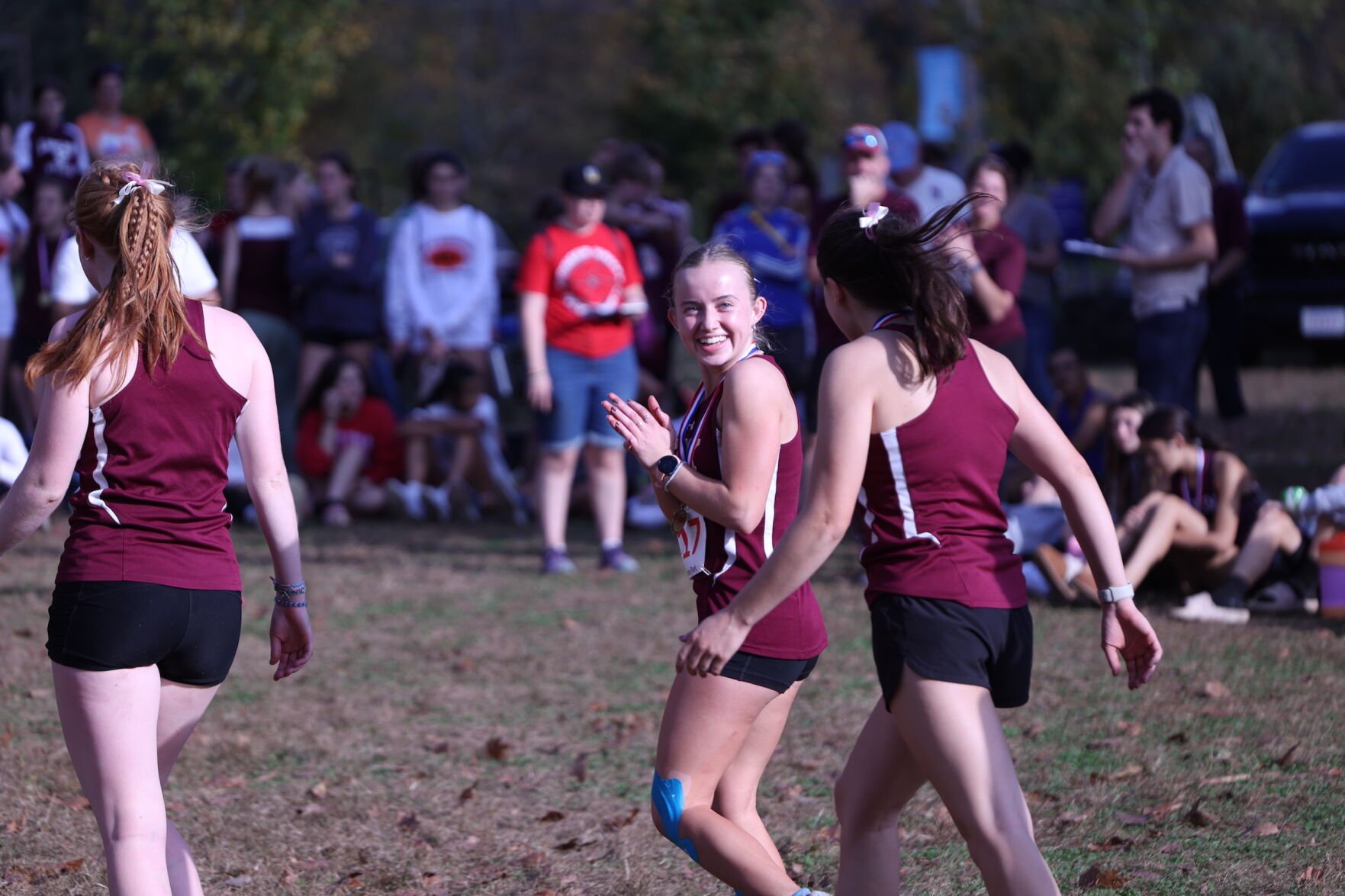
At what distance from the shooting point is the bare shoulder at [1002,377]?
3.30 metres

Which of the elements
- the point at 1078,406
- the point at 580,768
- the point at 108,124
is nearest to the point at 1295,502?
the point at 1078,406

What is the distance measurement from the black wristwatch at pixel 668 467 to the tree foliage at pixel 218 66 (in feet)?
56.0

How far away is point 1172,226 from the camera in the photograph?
841 centimetres

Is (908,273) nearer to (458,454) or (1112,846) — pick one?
(1112,846)

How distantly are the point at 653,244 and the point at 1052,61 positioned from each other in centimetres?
1741

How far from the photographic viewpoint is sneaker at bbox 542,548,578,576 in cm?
903

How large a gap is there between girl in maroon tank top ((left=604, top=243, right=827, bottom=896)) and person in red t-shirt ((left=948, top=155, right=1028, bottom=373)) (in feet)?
14.5

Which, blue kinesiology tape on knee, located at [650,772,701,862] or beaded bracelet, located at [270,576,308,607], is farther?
beaded bracelet, located at [270,576,308,607]

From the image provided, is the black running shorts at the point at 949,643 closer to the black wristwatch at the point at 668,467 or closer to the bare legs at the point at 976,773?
the bare legs at the point at 976,773

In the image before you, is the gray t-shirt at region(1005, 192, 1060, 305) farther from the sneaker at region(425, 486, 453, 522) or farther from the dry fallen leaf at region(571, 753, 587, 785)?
the dry fallen leaf at region(571, 753, 587, 785)

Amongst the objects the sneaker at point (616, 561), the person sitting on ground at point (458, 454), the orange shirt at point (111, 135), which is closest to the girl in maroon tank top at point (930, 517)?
the sneaker at point (616, 561)

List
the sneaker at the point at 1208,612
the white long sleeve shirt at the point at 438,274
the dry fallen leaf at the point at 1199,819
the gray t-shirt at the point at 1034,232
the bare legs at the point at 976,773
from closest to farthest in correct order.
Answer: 1. the bare legs at the point at 976,773
2. the dry fallen leaf at the point at 1199,819
3. the sneaker at the point at 1208,612
4. the gray t-shirt at the point at 1034,232
5. the white long sleeve shirt at the point at 438,274

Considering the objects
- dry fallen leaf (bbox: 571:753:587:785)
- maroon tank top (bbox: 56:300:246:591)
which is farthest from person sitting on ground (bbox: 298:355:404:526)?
maroon tank top (bbox: 56:300:246:591)

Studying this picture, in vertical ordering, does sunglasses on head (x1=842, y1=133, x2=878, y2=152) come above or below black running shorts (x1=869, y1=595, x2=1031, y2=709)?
above
